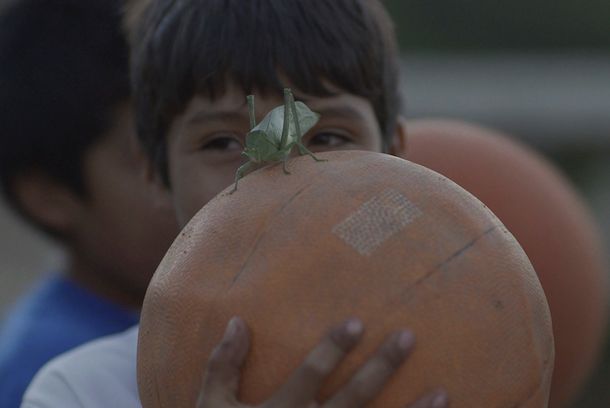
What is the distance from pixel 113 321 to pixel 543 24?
1420cm

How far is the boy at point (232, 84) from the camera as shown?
2.70 metres

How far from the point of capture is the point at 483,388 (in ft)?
6.52

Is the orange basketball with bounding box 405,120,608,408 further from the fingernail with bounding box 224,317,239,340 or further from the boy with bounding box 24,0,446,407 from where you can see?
the fingernail with bounding box 224,317,239,340

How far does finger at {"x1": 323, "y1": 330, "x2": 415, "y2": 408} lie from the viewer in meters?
1.92

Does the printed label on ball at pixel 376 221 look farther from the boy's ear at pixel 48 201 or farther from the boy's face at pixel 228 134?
the boy's ear at pixel 48 201

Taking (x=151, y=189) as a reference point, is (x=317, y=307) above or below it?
above

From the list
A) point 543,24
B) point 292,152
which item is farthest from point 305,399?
point 543,24

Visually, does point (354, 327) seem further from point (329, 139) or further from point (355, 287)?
point (329, 139)

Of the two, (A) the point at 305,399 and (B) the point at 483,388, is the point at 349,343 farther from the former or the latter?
(B) the point at 483,388

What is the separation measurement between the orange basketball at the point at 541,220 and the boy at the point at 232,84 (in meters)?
0.73

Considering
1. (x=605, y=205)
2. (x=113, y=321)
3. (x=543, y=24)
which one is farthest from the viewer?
(x=543, y=24)

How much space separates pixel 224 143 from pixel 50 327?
144 cm

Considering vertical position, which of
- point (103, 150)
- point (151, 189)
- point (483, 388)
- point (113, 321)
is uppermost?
point (483, 388)

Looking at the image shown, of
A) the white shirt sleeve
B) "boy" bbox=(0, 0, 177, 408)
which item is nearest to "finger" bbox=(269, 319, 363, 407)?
the white shirt sleeve
